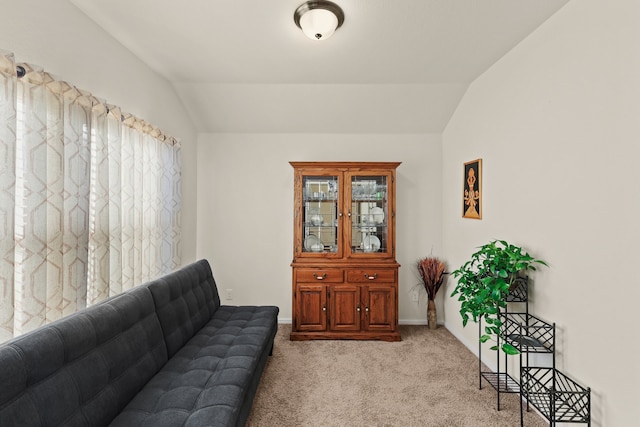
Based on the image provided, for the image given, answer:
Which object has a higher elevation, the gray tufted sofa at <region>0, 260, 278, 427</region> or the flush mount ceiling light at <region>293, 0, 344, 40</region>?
the flush mount ceiling light at <region>293, 0, 344, 40</region>

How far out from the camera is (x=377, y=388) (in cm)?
240

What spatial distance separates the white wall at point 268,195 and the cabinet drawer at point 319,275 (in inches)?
21.5

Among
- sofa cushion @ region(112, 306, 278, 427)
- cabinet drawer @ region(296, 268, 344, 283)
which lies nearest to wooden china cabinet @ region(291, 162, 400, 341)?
cabinet drawer @ region(296, 268, 344, 283)

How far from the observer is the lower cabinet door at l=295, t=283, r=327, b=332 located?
3311 millimetres

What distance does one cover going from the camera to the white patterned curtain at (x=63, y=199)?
1446mm

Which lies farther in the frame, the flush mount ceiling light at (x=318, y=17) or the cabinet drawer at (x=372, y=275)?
the cabinet drawer at (x=372, y=275)

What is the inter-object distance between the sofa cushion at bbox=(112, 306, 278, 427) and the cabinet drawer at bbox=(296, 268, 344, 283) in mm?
868

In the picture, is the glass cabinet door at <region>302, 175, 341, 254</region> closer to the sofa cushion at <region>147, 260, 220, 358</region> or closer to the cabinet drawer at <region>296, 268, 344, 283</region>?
the cabinet drawer at <region>296, 268, 344, 283</region>

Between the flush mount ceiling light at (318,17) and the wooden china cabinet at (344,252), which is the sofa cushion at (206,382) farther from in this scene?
the flush mount ceiling light at (318,17)

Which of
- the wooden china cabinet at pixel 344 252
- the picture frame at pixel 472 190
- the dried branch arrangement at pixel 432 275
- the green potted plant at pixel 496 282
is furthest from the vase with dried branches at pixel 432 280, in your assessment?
the green potted plant at pixel 496 282

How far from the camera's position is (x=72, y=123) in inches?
70.0

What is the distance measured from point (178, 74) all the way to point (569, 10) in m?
3.12

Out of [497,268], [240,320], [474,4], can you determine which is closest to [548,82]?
[474,4]

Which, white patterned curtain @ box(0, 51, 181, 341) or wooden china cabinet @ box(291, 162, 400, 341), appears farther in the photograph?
wooden china cabinet @ box(291, 162, 400, 341)
